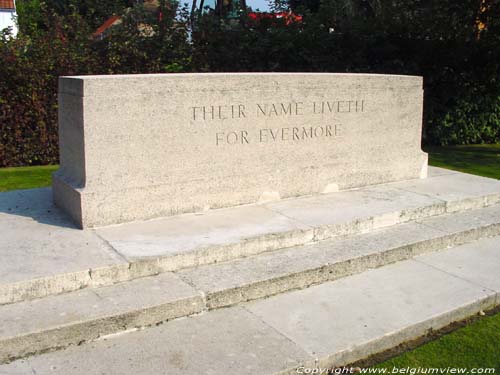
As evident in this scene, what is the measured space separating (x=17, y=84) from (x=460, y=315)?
24.9 ft

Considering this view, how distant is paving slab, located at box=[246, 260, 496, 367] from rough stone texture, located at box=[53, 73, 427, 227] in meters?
1.53

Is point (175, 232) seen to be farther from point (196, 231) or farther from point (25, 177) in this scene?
point (25, 177)

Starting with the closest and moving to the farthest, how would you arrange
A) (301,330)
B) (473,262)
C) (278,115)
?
(301,330) < (473,262) < (278,115)

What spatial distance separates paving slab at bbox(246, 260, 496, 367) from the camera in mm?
3551

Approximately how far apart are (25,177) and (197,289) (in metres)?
5.38

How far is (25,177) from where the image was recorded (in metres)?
8.30

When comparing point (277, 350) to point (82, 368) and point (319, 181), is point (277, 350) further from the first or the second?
point (319, 181)

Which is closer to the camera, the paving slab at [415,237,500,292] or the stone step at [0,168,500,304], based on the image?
the stone step at [0,168,500,304]

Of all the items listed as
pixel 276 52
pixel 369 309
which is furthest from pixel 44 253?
pixel 276 52

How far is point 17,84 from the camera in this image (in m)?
8.98

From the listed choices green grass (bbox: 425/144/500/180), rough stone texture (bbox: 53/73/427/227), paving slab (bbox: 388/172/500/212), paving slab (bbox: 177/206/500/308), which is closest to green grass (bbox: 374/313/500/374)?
paving slab (bbox: 177/206/500/308)

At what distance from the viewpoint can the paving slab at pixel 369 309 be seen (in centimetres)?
355

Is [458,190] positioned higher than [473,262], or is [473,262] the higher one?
[458,190]

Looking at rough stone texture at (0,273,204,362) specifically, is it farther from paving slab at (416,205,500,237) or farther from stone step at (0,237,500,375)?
paving slab at (416,205,500,237)
